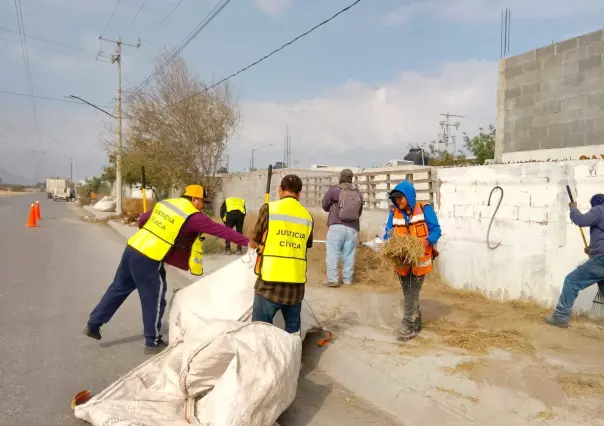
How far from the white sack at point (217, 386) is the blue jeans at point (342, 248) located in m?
4.33

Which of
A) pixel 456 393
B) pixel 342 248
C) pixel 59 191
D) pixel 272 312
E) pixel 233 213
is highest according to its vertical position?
pixel 59 191

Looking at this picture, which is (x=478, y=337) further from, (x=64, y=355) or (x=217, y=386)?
(x=64, y=355)

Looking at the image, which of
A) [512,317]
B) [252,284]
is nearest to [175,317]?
[252,284]

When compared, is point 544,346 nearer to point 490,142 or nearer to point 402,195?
point 402,195

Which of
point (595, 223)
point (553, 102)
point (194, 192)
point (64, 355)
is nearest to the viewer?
point (64, 355)

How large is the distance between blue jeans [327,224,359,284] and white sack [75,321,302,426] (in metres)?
4.33

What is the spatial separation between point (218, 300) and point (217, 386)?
140 centimetres

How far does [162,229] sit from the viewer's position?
459cm

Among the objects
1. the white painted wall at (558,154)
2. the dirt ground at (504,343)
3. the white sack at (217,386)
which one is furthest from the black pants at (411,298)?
the white painted wall at (558,154)

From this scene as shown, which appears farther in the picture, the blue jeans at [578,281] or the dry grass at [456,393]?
the blue jeans at [578,281]

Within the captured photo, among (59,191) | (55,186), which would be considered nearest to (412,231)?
(59,191)

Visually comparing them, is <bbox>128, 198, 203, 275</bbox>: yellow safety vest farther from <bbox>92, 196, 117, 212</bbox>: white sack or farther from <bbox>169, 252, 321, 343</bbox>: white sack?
<bbox>92, 196, 117, 212</bbox>: white sack

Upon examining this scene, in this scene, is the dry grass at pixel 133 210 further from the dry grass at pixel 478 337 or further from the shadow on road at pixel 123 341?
the dry grass at pixel 478 337

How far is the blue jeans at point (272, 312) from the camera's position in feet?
13.1
